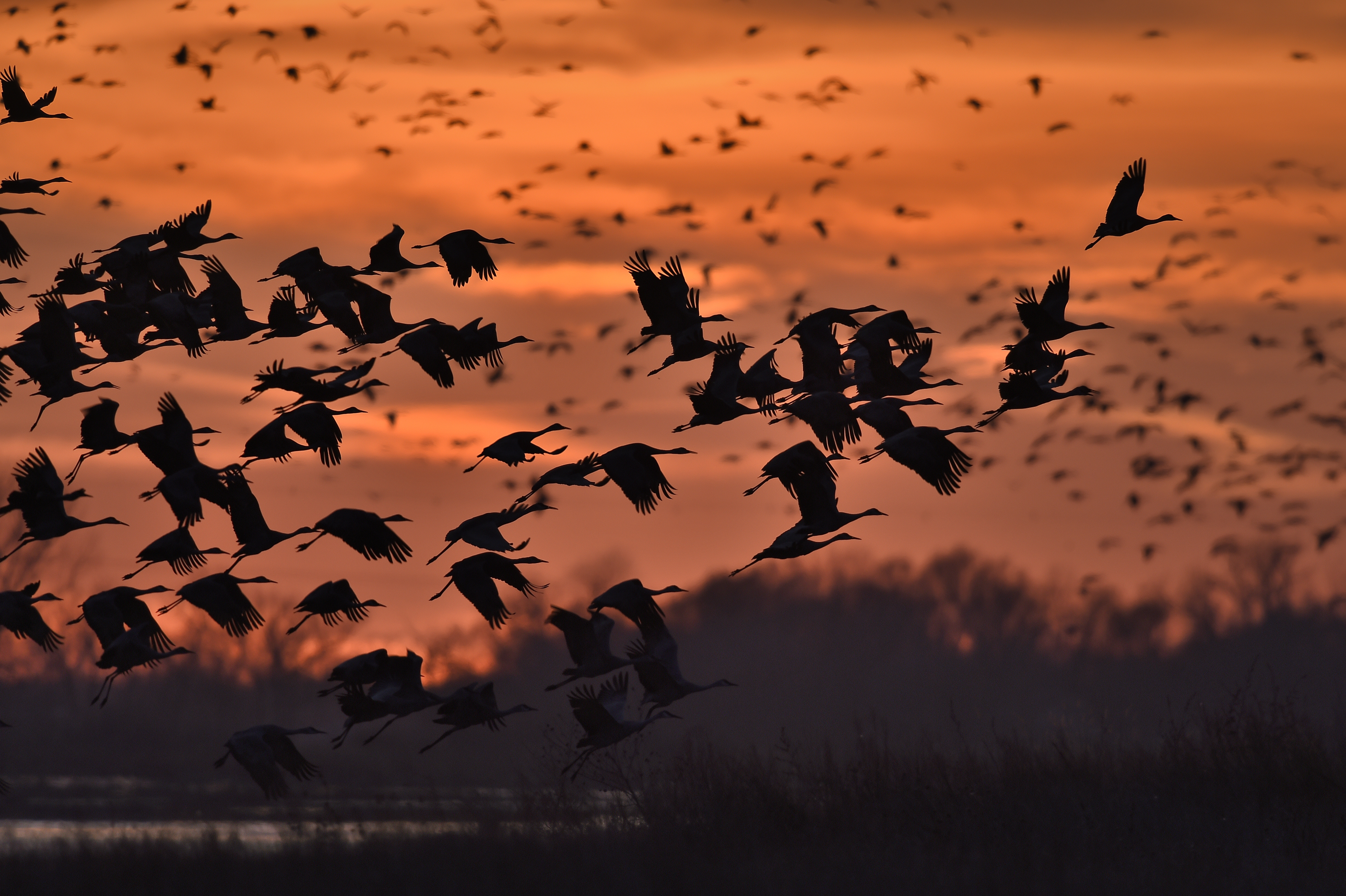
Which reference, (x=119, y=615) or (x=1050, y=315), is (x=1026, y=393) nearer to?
(x=1050, y=315)

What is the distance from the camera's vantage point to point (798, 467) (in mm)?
11023

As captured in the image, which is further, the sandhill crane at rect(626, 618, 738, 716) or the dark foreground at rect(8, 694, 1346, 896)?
the dark foreground at rect(8, 694, 1346, 896)

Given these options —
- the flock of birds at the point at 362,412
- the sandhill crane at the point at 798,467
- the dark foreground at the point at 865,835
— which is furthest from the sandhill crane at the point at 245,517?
the dark foreground at the point at 865,835

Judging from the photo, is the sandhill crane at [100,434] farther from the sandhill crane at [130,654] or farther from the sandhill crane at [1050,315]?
the sandhill crane at [1050,315]

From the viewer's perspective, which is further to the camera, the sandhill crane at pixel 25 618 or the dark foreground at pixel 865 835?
the dark foreground at pixel 865 835

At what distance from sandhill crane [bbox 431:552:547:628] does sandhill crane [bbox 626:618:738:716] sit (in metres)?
1.00

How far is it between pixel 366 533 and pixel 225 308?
3.06 m

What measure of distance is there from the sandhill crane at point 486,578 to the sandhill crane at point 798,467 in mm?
1924

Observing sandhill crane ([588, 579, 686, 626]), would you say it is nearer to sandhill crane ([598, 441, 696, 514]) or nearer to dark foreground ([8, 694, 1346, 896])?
sandhill crane ([598, 441, 696, 514])

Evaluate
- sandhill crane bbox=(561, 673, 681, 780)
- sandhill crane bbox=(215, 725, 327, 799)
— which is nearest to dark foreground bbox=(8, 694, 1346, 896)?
sandhill crane bbox=(561, 673, 681, 780)

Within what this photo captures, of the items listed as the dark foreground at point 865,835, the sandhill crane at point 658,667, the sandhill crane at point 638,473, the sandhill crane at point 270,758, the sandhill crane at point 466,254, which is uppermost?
the sandhill crane at point 466,254

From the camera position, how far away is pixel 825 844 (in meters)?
18.9

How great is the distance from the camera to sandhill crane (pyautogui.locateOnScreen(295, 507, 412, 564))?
1119cm

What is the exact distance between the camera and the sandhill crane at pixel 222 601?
11.4 m
